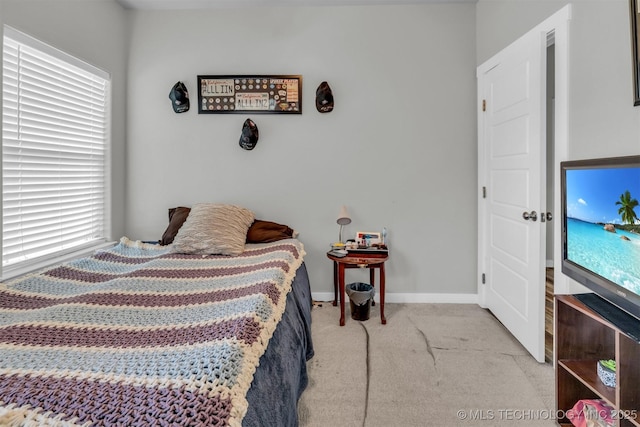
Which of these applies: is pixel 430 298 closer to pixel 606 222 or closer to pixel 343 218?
pixel 343 218

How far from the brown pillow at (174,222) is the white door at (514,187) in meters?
2.50

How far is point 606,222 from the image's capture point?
134 centimetres

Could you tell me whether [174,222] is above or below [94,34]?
below

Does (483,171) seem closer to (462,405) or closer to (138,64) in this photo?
(462,405)

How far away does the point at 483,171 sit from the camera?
2816 mm

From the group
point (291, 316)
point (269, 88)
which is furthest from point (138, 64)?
point (291, 316)

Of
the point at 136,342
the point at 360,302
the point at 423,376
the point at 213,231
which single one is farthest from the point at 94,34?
the point at 423,376

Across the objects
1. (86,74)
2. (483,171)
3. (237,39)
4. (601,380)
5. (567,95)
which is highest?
(237,39)

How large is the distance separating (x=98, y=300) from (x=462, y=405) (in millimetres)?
1790

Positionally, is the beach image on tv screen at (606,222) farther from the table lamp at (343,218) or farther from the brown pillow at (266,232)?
the brown pillow at (266,232)

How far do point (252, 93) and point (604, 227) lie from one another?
2.60 meters


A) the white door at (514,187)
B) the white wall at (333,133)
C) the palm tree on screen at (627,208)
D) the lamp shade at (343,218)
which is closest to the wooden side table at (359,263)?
the lamp shade at (343,218)

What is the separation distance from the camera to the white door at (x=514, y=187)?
81.7 inches

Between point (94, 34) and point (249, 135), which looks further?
point (249, 135)
